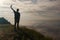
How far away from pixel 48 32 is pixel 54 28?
20.7 inches

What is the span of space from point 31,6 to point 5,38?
2853 mm

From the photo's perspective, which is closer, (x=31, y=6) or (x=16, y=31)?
(x=16, y=31)

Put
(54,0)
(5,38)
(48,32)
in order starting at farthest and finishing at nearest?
(54,0)
(48,32)
(5,38)

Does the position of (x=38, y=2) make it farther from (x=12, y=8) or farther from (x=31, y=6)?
(x=12, y=8)

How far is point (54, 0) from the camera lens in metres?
12.8

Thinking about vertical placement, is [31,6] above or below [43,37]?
above

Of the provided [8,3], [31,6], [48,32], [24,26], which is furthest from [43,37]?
[8,3]

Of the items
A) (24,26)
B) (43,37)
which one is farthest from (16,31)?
(43,37)

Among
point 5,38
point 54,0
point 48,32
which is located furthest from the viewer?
point 54,0

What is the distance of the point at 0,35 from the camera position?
11734 mm

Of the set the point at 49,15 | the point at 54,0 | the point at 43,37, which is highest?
the point at 54,0

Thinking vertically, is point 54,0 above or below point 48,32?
above

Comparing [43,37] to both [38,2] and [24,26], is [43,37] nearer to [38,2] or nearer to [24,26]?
[24,26]

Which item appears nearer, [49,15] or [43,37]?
[43,37]
